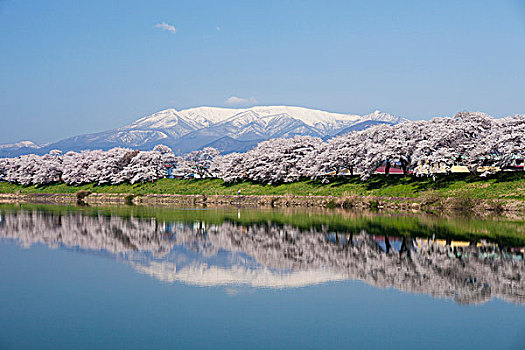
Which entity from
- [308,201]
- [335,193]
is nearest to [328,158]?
[335,193]

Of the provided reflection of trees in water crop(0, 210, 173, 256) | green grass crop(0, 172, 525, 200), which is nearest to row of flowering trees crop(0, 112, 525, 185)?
green grass crop(0, 172, 525, 200)

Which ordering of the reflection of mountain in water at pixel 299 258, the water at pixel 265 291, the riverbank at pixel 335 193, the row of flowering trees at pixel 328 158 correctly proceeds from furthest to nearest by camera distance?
the row of flowering trees at pixel 328 158
the riverbank at pixel 335 193
the reflection of mountain in water at pixel 299 258
the water at pixel 265 291

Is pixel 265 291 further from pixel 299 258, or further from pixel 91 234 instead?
pixel 91 234

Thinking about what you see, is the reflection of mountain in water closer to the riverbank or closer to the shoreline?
the shoreline

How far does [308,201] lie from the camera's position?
216ft

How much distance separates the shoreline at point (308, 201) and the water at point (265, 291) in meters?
18.8

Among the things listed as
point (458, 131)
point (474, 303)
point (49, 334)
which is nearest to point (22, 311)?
point (49, 334)

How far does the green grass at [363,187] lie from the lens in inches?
2092

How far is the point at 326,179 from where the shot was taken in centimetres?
7475

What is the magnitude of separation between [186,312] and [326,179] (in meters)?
61.4

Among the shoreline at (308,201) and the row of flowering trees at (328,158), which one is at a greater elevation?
the row of flowering trees at (328,158)

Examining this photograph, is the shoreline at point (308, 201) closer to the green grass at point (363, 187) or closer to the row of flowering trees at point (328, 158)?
the green grass at point (363, 187)

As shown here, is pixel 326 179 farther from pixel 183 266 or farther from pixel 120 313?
pixel 120 313

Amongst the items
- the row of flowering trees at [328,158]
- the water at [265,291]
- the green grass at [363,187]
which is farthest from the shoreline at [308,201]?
the water at [265,291]
